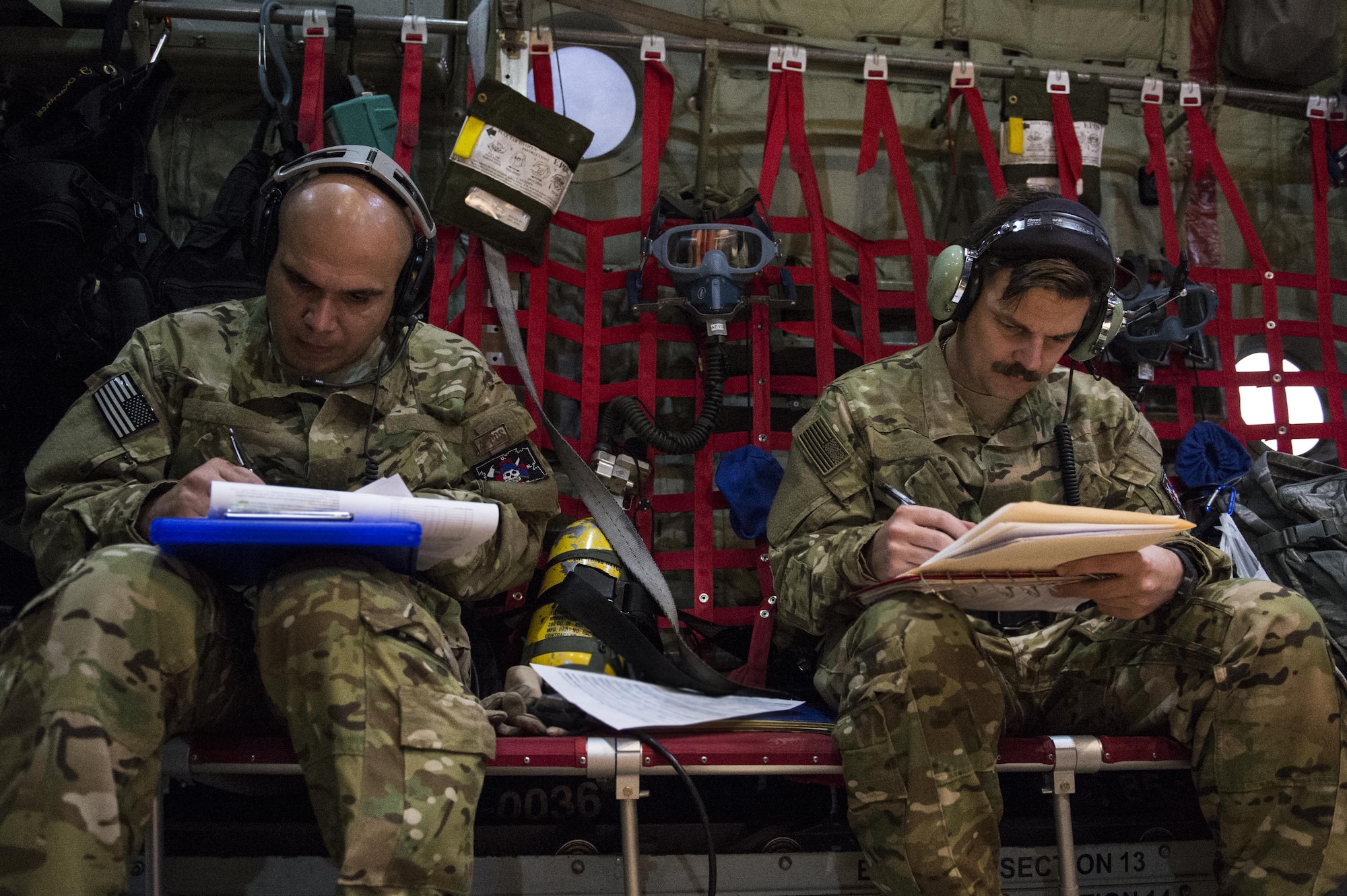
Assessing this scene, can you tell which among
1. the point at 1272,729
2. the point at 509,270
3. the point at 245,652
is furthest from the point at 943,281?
the point at 245,652

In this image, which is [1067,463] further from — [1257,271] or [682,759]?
[1257,271]

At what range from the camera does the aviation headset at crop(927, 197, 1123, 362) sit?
2.21 meters

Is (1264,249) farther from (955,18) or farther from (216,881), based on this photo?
(216,881)

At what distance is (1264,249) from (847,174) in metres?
1.59

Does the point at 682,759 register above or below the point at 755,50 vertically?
below

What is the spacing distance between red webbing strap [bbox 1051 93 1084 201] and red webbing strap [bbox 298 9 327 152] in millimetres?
2281

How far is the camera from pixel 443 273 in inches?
121

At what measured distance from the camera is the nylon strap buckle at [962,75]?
135 inches

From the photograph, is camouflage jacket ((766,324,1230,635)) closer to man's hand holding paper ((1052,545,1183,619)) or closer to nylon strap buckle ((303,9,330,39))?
man's hand holding paper ((1052,545,1183,619))

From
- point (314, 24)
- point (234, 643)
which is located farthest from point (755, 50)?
point (234, 643)

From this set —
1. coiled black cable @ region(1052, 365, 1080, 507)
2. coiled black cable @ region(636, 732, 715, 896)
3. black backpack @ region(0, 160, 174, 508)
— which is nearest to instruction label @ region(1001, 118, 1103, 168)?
coiled black cable @ region(1052, 365, 1080, 507)

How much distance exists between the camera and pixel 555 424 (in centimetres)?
346

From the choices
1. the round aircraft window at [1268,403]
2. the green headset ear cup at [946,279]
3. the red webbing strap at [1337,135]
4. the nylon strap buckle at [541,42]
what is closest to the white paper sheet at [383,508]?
the green headset ear cup at [946,279]

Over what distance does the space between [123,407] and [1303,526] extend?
9.34ft
